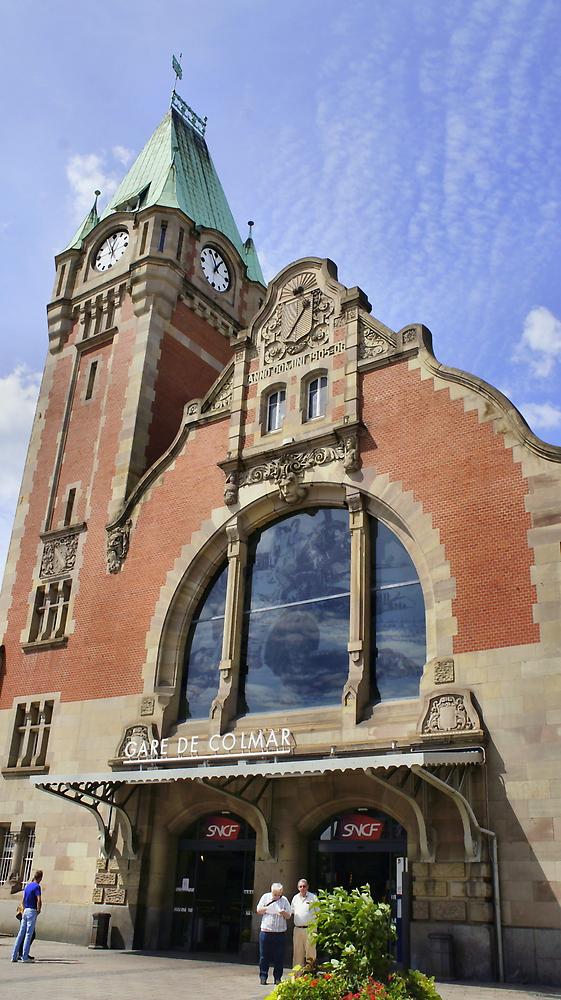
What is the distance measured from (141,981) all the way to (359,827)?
5996mm

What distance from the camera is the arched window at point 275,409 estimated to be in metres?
24.1

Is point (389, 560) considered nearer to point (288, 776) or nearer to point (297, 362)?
point (288, 776)

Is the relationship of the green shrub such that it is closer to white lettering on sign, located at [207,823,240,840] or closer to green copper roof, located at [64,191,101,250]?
white lettering on sign, located at [207,823,240,840]

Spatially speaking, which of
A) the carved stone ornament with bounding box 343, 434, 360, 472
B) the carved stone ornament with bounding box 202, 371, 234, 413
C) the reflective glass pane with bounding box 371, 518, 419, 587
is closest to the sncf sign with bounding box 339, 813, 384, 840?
the reflective glass pane with bounding box 371, 518, 419, 587

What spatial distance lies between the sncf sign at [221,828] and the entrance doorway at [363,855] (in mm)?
2234

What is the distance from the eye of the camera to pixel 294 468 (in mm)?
22547

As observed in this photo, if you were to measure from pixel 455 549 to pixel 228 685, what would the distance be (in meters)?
6.84

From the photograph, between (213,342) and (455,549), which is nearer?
(455,549)

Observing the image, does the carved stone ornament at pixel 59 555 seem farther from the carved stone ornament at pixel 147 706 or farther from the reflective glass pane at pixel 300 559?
the reflective glass pane at pixel 300 559

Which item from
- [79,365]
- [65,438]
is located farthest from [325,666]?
[79,365]

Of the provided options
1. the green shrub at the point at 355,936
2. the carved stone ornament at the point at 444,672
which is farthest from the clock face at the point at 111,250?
the green shrub at the point at 355,936

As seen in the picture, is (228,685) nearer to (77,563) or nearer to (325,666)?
(325,666)

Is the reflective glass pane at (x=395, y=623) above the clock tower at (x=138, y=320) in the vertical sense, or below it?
below

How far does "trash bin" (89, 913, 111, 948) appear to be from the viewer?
19891 mm
